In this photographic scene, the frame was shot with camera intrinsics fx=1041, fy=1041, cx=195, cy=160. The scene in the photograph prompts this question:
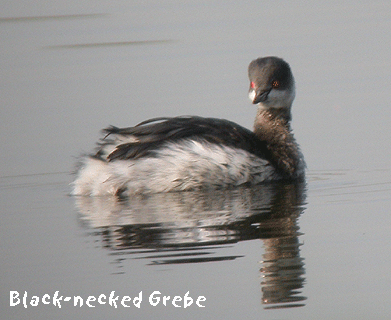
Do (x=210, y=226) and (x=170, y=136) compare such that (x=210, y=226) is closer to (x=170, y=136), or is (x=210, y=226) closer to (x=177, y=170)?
(x=177, y=170)

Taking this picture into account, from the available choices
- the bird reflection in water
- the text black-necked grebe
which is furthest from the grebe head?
the bird reflection in water

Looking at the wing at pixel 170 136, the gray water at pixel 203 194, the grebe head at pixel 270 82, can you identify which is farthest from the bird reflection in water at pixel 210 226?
the grebe head at pixel 270 82

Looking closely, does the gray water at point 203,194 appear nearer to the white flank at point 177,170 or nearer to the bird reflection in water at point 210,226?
the bird reflection in water at point 210,226

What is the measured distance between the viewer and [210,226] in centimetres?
776

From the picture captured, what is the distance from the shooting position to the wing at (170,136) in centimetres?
936

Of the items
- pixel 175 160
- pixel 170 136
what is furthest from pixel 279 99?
pixel 175 160

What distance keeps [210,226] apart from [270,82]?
8.57ft

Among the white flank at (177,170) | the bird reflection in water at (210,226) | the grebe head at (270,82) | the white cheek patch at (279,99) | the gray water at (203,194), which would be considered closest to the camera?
the gray water at (203,194)

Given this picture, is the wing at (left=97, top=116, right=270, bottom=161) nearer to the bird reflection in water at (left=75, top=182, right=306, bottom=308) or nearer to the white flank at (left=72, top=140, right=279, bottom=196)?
the white flank at (left=72, top=140, right=279, bottom=196)

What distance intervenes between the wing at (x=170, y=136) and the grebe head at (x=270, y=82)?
0.54m

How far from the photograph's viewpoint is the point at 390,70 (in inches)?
561

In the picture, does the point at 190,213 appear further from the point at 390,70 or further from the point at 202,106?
the point at 390,70

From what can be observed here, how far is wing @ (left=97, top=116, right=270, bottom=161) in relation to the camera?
30.7 ft

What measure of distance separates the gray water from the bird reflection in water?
0.02 metres
